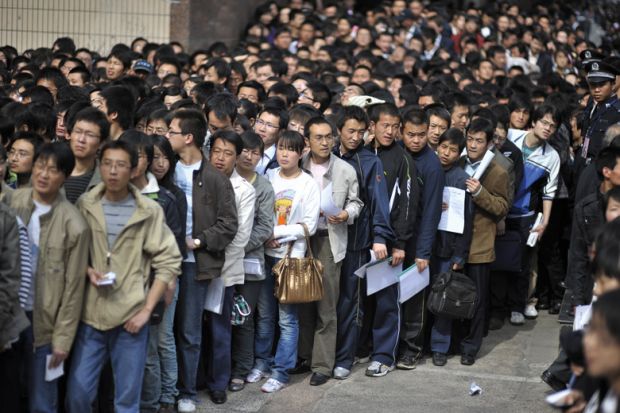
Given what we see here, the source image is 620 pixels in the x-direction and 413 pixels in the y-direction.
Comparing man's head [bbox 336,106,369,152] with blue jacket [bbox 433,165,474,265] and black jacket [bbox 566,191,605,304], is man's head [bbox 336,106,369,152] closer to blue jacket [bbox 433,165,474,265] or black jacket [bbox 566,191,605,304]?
blue jacket [bbox 433,165,474,265]

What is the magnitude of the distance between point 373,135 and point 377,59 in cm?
745

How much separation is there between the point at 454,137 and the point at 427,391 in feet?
6.50

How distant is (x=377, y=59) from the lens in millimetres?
15852

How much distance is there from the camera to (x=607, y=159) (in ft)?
23.0

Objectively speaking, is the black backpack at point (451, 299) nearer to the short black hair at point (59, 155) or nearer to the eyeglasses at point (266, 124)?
the eyeglasses at point (266, 124)

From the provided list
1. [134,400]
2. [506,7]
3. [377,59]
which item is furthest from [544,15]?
[134,400]

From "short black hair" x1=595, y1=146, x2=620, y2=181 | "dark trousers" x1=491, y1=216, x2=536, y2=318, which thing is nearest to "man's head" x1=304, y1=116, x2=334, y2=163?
"short black hair" x1=595, y1=146, x2=620, y2=181

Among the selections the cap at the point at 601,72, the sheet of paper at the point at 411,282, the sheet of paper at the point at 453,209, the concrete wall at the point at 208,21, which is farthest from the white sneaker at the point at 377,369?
the concrete wall at the point at 208,21

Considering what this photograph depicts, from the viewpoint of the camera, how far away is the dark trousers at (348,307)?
8.21 meters

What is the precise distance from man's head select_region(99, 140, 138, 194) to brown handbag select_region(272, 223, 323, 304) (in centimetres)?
178

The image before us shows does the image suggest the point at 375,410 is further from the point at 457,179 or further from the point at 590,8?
the point at 590,8

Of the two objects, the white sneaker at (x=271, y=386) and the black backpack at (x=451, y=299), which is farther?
the black backpack at (x=451, y=299)

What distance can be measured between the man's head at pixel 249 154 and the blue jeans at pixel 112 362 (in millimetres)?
1719

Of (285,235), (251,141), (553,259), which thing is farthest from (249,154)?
(553,259)
